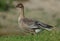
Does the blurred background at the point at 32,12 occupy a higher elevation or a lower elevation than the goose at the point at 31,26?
lower

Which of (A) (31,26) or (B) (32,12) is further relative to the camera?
(B) (32,12)

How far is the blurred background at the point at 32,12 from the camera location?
19.6 meters

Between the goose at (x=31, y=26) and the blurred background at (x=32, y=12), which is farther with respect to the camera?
the blurred background at (x=32, y=12)

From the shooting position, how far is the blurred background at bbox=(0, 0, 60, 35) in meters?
19.6

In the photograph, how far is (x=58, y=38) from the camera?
12320mm

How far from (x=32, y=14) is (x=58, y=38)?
9.12 metres

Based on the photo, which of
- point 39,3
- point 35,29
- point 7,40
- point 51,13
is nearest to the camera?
point 7,40

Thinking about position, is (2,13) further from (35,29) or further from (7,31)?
(35,29)

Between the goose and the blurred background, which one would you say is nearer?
the goose

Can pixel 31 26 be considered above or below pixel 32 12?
above

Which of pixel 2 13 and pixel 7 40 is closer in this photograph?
pixel 7 40

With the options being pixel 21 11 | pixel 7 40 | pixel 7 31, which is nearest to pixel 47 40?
pixel 7 40

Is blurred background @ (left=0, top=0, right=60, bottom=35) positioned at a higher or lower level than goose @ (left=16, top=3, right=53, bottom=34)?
lower

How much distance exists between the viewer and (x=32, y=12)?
2189 centimetres
